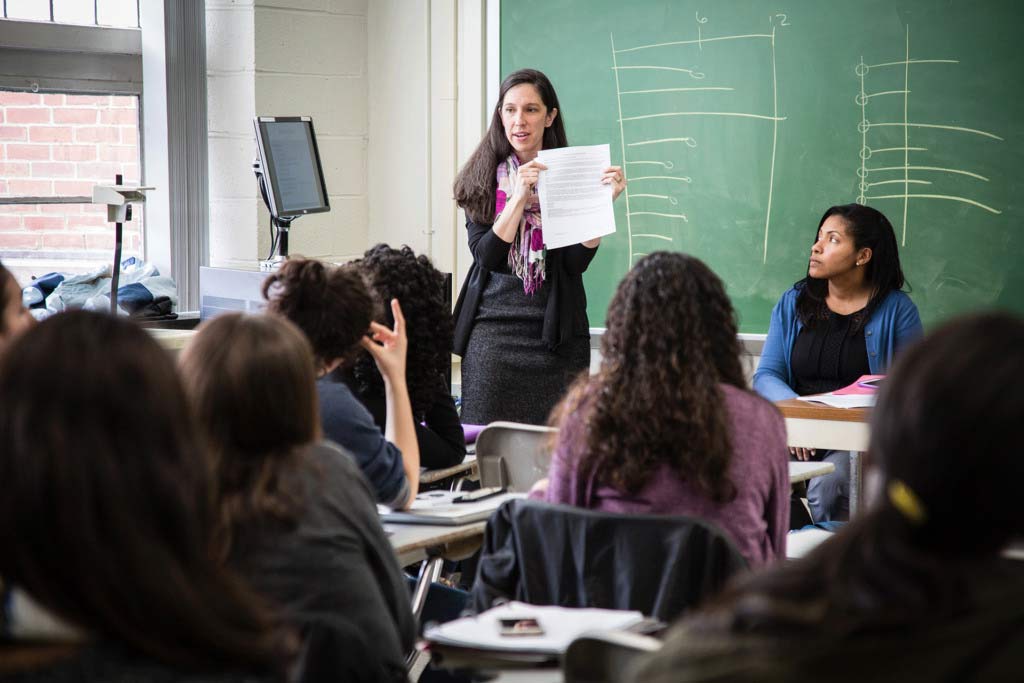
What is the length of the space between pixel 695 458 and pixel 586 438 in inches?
7.4

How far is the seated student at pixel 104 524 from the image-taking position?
2.92ft

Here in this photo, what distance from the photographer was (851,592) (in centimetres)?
96

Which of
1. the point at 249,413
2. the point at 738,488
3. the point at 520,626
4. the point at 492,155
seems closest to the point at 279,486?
the point at 249,413

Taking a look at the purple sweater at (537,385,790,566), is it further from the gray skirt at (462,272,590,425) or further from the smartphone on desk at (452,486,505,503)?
the gray skirt at (462,272,590,425)

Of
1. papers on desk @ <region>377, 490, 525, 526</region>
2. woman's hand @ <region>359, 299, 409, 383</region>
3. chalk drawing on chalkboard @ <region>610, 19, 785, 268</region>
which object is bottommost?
papers on desk @ <region>377, 490, 525, 526</region>

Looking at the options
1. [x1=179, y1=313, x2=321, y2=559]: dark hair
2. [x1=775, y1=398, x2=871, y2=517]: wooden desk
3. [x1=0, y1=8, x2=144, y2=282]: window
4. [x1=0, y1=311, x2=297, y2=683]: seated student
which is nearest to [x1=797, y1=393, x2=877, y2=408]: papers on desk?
[x1=775, y1=398, x2=871, y2=517]: wooden desk

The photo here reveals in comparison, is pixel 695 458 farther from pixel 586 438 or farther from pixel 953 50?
pixel 953 50

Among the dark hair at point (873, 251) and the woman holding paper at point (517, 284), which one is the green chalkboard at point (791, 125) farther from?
the woman holding paper at point (517, 284)

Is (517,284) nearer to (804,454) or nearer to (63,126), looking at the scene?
(804,454)

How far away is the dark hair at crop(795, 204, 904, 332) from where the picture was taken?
11.9 feet

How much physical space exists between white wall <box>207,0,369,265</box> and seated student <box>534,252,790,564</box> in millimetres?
2725

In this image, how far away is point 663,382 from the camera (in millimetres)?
1916

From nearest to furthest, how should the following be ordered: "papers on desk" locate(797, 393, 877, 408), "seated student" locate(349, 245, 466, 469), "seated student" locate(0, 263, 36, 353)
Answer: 1. "seated student" locate(0, 263, 36, 353)
2. "seated student" locate(349, 245, 466, 469)
3. "papers on desk" locate(797, 393, 877, 408)

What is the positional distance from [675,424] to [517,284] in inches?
67.2
